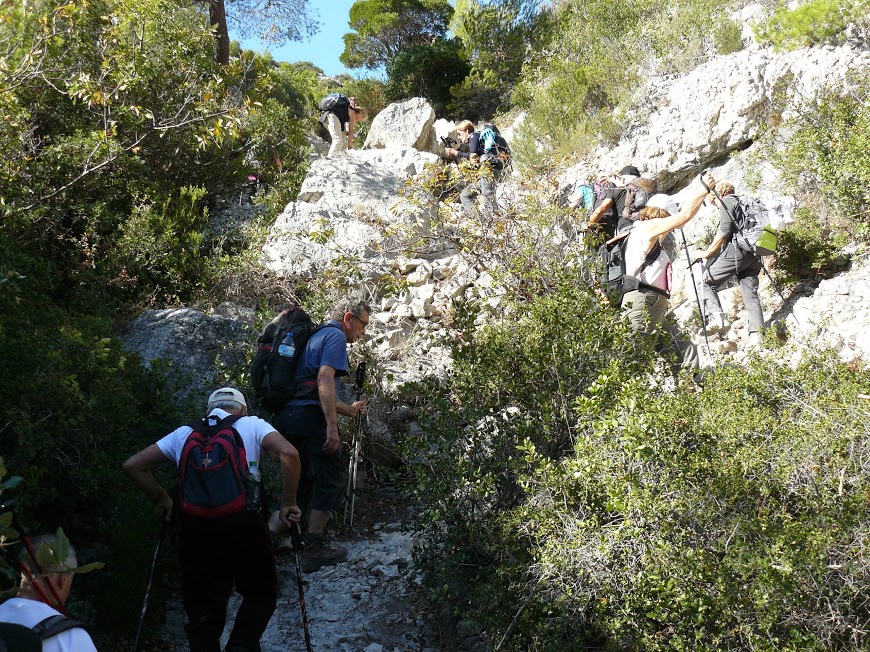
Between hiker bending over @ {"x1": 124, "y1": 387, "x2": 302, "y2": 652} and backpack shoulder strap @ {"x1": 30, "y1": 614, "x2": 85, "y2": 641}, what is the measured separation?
3.93ft

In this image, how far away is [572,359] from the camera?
Answer: 454 cm

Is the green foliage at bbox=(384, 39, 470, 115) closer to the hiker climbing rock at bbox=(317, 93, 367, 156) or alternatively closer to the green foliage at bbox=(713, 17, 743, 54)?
the hiker climbing rock at bbox=(317, 93, 367, 156)

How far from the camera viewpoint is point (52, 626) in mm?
1971

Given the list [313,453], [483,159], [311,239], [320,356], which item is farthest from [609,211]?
[313,453]

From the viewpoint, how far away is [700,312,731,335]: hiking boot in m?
6.93

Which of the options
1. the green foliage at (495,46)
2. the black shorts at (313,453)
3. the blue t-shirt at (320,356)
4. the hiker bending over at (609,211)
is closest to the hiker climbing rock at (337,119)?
the green foliage at (495,46)

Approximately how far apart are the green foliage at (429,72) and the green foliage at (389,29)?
2.70m

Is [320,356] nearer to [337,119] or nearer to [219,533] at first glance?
[219,533]

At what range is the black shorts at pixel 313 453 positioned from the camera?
15.5 ft

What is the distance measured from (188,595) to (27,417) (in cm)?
152

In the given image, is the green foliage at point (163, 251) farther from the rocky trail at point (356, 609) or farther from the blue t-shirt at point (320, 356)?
the rocky trail at point (356, 609)

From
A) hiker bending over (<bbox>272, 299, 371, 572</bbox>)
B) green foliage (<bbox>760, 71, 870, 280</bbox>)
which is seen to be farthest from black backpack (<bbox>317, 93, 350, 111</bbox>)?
hiker bending over (<bbox>272, 299, 371, 572</bbox>)

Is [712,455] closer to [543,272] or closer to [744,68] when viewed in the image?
[543,272]

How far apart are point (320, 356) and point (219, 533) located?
5.42ft
